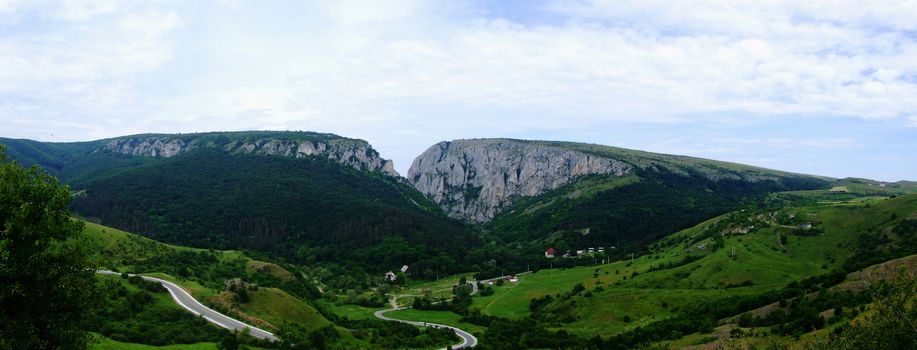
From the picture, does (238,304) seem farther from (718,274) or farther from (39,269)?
(718,274)

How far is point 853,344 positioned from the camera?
104ft

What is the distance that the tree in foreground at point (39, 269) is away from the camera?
2417 cm

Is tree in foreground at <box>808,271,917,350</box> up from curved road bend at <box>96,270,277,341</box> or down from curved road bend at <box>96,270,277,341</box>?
up

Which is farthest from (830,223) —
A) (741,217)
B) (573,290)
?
(573,290)

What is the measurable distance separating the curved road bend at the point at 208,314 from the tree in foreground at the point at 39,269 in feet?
112

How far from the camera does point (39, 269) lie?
2520 cm

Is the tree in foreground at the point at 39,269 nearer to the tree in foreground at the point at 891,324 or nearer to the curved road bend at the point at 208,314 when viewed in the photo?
the curved road bend at the point at 208,314

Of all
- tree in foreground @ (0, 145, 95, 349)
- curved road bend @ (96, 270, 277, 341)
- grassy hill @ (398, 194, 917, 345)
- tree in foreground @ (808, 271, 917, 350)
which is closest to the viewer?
tree in foreground @ (0, 145, 95, 349)

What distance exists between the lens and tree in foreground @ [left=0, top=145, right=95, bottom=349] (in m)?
24.2

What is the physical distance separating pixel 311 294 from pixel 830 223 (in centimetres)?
12467

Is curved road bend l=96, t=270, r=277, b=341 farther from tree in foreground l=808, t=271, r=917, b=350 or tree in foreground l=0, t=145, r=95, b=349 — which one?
tree in foreground l=808, t=271, r=917, b=350

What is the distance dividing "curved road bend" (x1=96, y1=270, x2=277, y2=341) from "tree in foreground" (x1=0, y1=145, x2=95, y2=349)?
34246 millimetres

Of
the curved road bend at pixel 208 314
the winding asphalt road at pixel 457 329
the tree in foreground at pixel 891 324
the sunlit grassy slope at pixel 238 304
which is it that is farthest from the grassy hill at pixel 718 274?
the curved road bend at pixel 208 314

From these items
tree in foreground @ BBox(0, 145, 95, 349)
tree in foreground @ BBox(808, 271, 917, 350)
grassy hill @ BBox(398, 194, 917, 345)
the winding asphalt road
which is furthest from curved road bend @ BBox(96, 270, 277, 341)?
tree in foreground @ BBox(808, 271, 917, 350)
